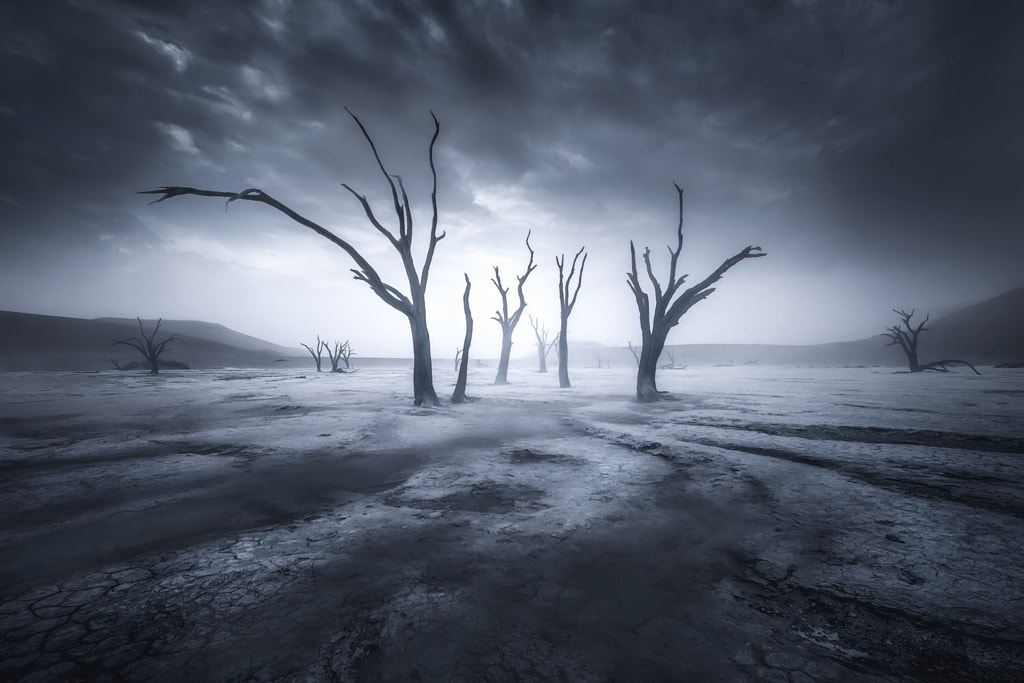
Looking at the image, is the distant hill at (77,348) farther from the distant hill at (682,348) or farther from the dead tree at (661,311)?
the dead tree at (661,311)

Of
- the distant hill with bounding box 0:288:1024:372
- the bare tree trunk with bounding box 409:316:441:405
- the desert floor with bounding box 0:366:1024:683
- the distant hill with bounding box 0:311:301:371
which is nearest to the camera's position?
the desert floor with bounding box 0:366:1024:683

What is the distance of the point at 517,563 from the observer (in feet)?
6.91

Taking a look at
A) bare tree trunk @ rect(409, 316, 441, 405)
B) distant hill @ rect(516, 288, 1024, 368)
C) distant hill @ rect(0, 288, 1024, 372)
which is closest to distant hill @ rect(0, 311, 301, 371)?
distant hill @ rect(0, 288, 1024, 372)

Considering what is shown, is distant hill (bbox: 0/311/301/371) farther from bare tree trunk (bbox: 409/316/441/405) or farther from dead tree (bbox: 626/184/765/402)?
dead tree (bbox: 626/184/765/402)

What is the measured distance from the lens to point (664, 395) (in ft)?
35.4

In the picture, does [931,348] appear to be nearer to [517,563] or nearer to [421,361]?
[421,361]

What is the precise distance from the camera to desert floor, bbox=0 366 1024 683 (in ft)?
4.62

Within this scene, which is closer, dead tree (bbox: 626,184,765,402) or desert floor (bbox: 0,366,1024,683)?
desert floor (bbox: 0,366,1024,683)

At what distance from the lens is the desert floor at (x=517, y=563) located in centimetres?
141

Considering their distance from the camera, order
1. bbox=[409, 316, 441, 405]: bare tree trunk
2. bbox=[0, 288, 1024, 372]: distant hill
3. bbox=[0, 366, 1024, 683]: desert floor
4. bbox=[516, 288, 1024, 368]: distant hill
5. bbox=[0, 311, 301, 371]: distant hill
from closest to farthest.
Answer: bbox=[0, 366, 1024, 683]: desert floor
bbox=[409, 316, 441, 405]: bare tree trunk
bbox=[0, 311, 301, 371]: distant hill
bbox=[0, 288, 1024, 372]: distant hill
bbox=[516, 288, 1024, 368]: distant hill

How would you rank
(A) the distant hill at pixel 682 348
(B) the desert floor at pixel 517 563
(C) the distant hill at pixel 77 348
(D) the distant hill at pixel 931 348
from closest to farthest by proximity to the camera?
(B) the desert floor at pixel 517 563 → (C) the distant hill at pixel 77 348 → (A) the distant hill at pixel 682 348 → (D) the distant hill at pixel 931 348

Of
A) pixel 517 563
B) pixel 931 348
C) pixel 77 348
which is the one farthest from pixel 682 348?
pixel 77 348

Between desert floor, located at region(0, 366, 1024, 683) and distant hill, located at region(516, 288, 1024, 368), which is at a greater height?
distant hill, located at region(516, 288, 1024, 368)

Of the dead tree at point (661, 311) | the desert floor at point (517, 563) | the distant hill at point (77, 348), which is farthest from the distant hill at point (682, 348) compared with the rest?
the desert floor at point (517, 563)
